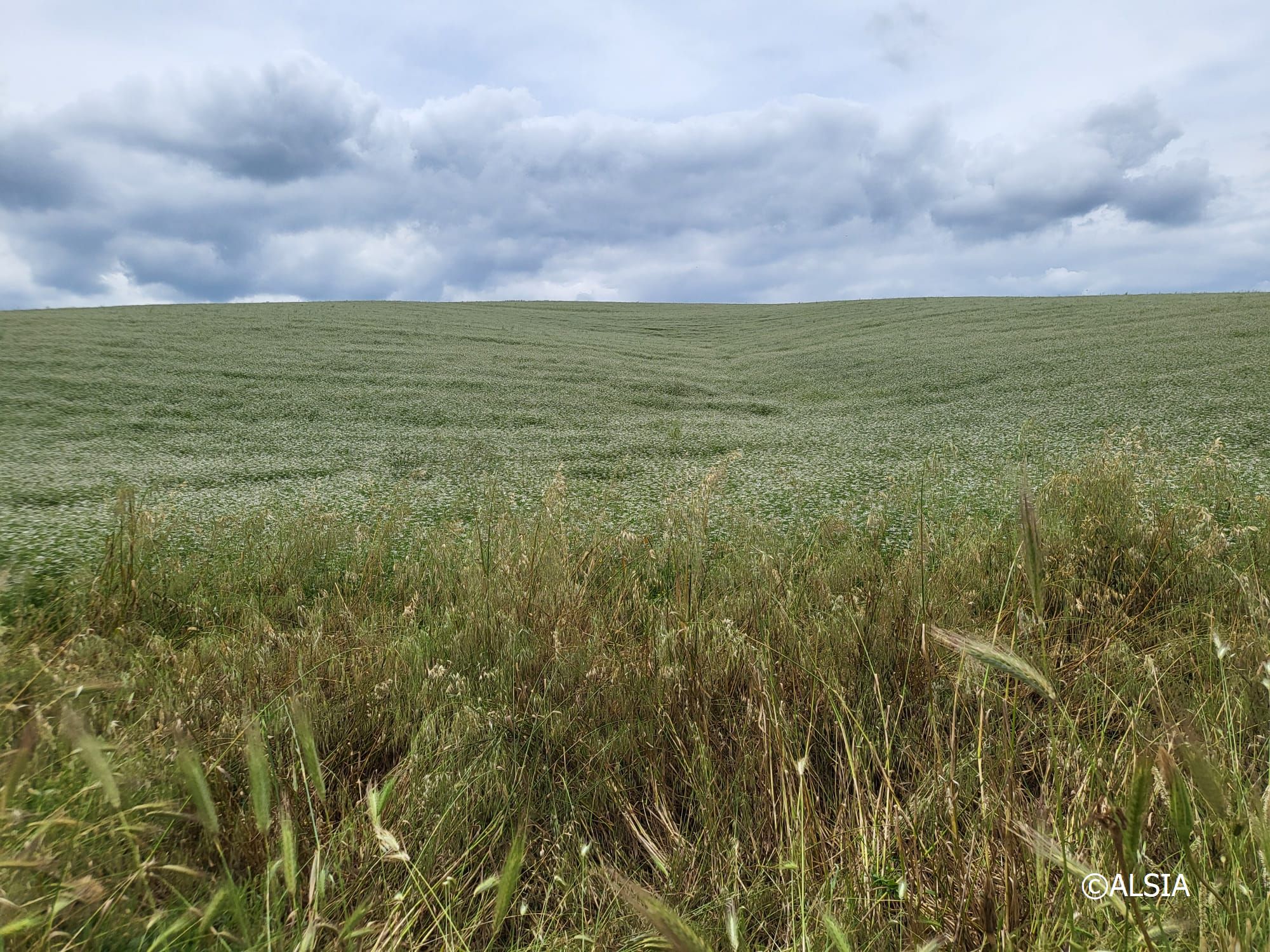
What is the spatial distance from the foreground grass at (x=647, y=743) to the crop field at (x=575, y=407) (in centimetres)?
194

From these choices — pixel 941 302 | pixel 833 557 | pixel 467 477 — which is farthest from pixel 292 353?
pixel 941 302

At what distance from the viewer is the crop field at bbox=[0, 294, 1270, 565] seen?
729 cm

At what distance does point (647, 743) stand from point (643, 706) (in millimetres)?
209

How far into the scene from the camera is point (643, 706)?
Result: 9.05 feet

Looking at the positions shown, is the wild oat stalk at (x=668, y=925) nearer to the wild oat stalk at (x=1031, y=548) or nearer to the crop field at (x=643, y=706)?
the crop field at (x=643, y=706)

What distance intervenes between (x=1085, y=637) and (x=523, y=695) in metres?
2.29

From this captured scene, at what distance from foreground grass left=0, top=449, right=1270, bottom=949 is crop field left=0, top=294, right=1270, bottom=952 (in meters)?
0.02

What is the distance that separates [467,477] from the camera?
25.6ft

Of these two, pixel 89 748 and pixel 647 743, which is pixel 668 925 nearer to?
pixel 89 748

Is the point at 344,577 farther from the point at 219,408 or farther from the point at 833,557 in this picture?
the point at 219,408

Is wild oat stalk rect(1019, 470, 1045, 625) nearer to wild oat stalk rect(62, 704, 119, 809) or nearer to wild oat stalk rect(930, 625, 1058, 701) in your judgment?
wild oat stalk rect(930, 625, 1058, 701)

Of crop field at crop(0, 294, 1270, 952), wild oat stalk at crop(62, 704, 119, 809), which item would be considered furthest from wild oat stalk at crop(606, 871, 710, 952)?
wild oat stalk at crop(62, 704, 119, 809)

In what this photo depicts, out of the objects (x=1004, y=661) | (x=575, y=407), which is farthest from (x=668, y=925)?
(x=575, y=407)

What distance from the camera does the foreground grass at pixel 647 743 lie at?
1.56m
